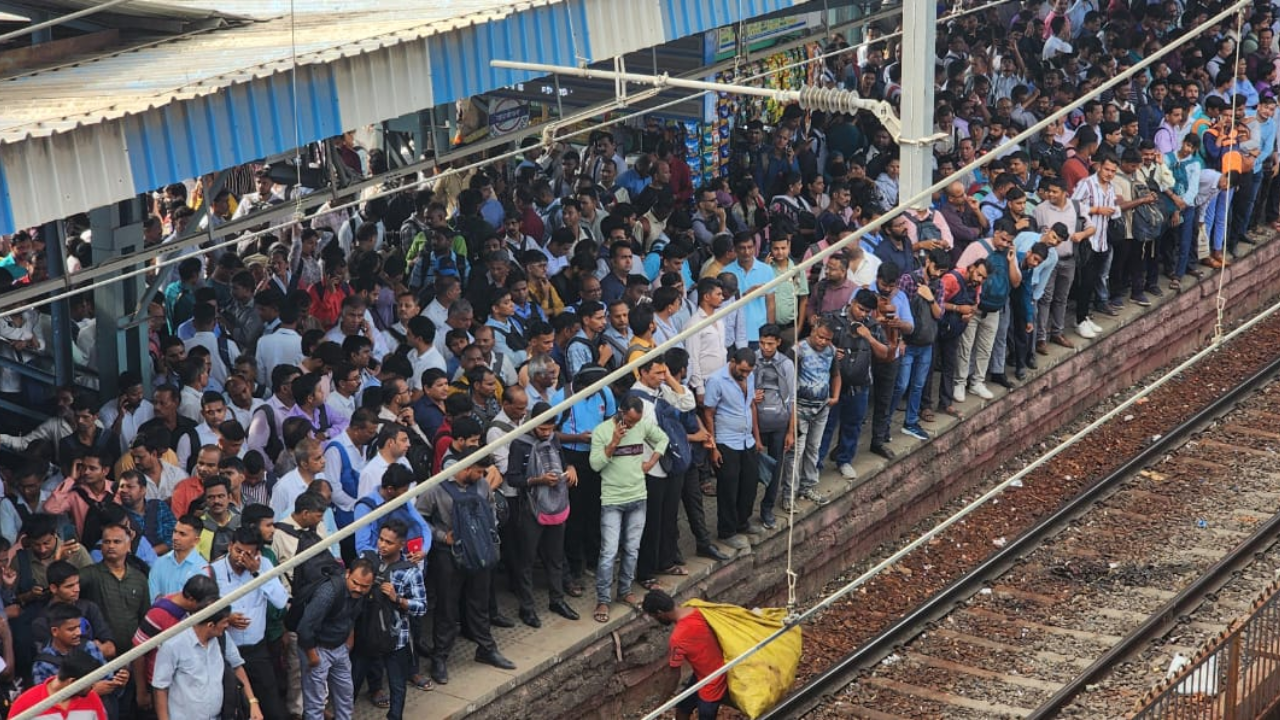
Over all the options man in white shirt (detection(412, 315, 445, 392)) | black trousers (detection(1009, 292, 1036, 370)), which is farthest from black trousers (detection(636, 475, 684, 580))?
black trousers (detection(1009, 292, 1036, 370))

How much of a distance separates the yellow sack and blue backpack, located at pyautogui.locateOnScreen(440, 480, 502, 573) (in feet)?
3.77

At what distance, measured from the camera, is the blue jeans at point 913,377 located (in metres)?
14.7

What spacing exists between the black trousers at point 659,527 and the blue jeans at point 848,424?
1.61 metres

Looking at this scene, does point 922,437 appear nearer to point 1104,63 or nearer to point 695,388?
point 695,388

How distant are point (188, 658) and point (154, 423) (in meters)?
1.90

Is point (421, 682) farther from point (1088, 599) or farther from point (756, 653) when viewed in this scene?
point (1088, 599)

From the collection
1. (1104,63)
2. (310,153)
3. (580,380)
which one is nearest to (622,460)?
(580,380)

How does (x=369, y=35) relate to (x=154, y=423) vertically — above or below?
above

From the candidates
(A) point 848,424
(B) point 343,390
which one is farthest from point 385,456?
(A) point 848,424

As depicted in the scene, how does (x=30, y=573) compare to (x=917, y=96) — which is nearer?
(x=917, y=96)

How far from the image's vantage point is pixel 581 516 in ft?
41.4

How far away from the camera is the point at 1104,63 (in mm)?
20281

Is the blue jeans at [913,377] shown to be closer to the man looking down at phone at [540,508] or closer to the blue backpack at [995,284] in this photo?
the blue backpack at [995,284]

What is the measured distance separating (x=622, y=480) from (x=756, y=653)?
1436 mm
